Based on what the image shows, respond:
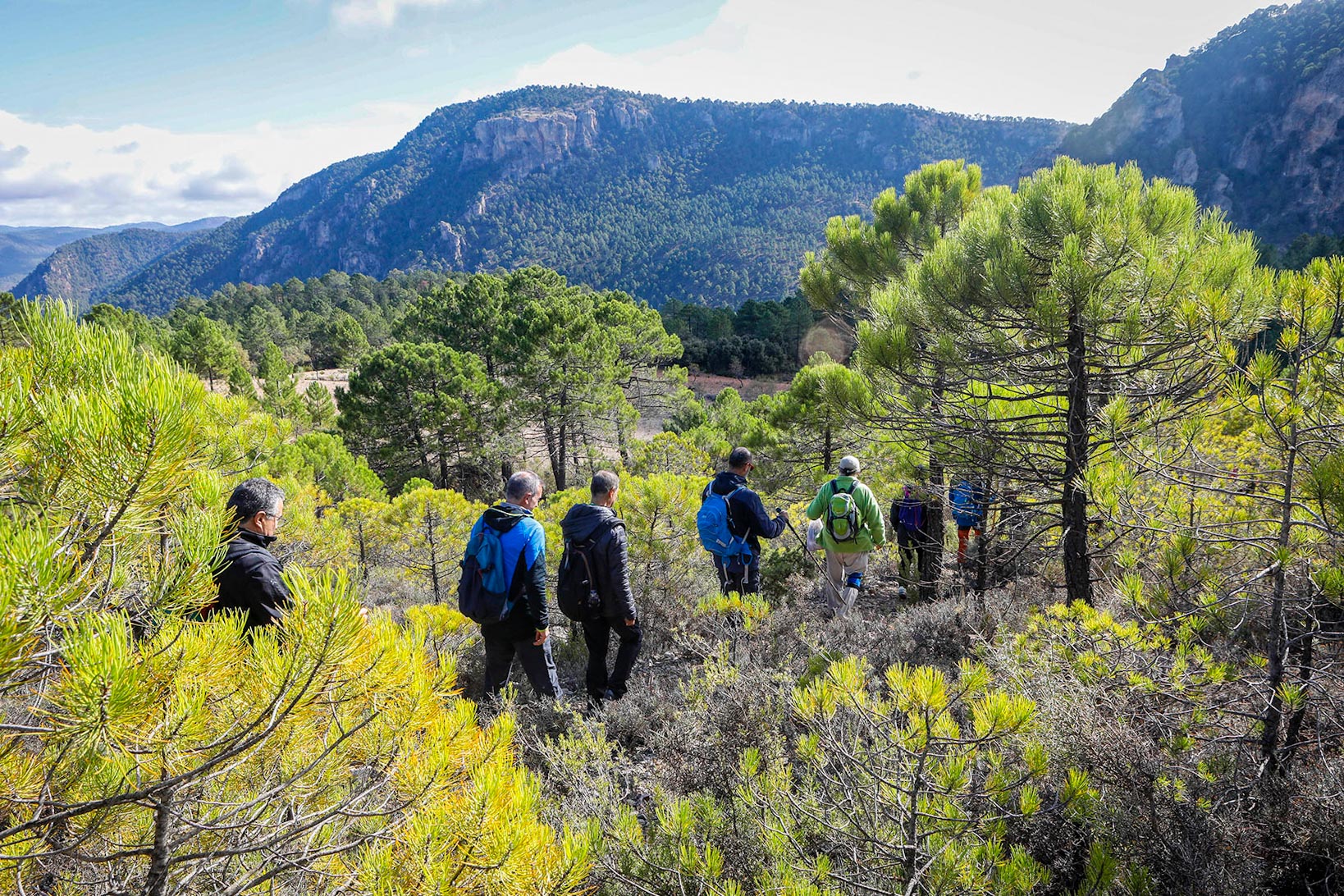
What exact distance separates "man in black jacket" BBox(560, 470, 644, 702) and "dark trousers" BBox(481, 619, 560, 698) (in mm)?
296

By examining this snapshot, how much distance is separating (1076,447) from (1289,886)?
2212mm

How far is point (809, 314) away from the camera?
34.8 metres

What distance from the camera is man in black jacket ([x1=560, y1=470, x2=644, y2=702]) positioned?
3.27 meters

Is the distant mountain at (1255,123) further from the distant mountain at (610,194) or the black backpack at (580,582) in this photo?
the black backpack at (580,582)

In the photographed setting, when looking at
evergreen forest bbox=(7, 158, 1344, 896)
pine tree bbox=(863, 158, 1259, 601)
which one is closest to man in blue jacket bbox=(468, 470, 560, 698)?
evergreen forest bbox=(7, 158, 1344, 896)

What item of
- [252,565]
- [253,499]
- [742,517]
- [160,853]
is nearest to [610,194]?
[742,517]

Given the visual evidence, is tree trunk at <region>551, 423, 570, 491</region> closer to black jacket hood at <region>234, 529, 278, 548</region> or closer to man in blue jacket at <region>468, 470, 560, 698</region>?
man in blue jacket at <region>468, 470, 560, 698</region>

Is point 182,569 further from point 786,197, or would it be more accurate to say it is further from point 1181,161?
point 786,197

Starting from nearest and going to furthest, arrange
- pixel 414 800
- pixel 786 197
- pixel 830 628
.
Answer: pixel 414 800 < pixel 830 628 < pixel 786 197

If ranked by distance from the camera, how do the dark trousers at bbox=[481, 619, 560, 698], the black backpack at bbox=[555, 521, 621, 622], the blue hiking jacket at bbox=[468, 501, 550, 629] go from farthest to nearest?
the black backpack at bbox=[555, 521, 621, 622]
the dark trousers at bbox=[481, 619, 560, 698]
the blue hiking jacket at bbox=[468, 501, 550, 629]

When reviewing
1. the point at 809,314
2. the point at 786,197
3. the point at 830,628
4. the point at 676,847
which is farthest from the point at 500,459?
the point at 786,197

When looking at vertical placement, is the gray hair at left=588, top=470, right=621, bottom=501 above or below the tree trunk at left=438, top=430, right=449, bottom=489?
above

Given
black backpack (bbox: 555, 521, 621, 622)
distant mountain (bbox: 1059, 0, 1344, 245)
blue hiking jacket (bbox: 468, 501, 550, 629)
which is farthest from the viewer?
distant mountain (bbox: 1059, 0, 1344, 245)

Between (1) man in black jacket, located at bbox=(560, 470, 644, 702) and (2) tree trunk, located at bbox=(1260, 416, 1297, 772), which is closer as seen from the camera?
(2) tree trunk, located at bbox=(1260, 416, 1297, 772)
